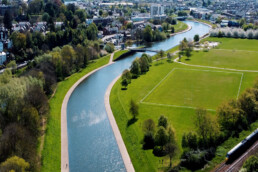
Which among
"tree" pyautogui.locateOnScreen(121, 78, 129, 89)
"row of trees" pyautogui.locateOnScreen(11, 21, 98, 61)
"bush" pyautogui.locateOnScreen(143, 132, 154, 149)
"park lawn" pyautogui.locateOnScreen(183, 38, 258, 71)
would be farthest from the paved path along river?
"park lawn" pyautogui.locateOnScreen(183, 38, 258, 71)

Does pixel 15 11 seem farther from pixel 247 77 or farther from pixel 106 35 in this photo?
pixel 247 77

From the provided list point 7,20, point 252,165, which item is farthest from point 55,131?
point 7,20

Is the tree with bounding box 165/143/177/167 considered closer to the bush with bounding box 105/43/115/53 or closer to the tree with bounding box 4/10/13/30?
the bush with bounding box 105/43/115/53

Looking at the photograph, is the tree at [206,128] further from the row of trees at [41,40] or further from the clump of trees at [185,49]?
the row of trees at [41,40]

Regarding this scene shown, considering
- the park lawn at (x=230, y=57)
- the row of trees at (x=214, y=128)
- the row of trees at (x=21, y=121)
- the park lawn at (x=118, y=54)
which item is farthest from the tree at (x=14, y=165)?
the park lawn at (x=118, y=54)

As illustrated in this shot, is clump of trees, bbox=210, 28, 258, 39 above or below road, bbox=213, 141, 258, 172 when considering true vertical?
above
